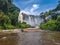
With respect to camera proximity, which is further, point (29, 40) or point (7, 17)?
point (7, 17)

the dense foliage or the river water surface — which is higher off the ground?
the dense foliage

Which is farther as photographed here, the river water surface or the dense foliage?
the dense foliage

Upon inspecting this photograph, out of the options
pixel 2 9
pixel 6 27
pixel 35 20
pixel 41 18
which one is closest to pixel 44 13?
pixel 41 18

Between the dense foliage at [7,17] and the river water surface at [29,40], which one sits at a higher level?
the dense foliage at [7,17]

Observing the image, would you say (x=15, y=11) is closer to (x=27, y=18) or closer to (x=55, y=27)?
(x=27, y=18)

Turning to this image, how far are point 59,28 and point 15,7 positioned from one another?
48774 millimetres

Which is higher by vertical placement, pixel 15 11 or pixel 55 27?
pixel 15 11

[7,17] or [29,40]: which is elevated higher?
[7,17]

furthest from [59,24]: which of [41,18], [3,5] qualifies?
[41,18]

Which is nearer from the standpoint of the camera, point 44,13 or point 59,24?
point 59,24

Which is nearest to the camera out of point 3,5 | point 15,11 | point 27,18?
point 3,5

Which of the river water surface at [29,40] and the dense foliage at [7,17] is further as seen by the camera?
the dense foliage at [7,17]

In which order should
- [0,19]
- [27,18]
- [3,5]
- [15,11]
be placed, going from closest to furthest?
[0,19] < [3,5] < [15,11] < [27,18]

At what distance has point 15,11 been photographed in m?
101
